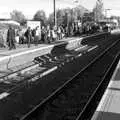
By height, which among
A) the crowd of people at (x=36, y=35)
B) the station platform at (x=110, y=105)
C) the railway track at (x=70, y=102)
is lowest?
the railway track at (x=70, y=102)

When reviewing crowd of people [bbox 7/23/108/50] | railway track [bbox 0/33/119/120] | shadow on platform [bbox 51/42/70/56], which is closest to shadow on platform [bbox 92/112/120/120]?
railway track [bbox 0/33/119/120]

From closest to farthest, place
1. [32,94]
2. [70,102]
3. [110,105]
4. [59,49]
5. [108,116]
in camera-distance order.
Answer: [108,116]
[110,105]
[70,102]
[32,94]
[59,49]

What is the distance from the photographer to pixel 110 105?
823cm

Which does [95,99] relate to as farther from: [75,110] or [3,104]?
[3,104]

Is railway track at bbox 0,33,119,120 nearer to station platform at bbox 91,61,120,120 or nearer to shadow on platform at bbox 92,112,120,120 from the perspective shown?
station platform at bbox 91,61,120,120

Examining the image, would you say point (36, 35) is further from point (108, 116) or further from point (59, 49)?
point (108, 116)

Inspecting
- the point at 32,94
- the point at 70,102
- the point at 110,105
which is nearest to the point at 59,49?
the point at 32,94

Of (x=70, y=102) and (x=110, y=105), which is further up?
(x=110, y=105)

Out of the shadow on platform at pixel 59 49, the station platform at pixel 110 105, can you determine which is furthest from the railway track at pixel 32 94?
the shadow on platform at pixel 59 49

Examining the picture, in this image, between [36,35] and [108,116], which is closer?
[108,116]

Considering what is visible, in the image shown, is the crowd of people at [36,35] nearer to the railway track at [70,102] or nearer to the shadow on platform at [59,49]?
the shadow on platform at [59,49]

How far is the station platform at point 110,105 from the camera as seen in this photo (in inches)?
284

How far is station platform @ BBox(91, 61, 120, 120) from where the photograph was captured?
23.7ft

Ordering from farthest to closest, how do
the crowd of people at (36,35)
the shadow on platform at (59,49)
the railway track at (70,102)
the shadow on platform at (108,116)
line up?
the shadow on platform at (59,49) < the crowd of people at (36,35) < the railway track at (70,102) < the shadow on platform at (108,116)
